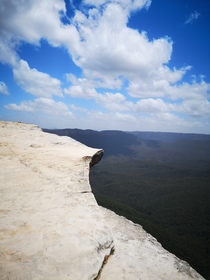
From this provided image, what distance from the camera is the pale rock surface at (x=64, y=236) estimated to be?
2.81 metres

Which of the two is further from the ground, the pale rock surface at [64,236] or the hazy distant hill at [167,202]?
the pale rock surface at [64,236]

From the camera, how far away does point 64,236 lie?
131 inches

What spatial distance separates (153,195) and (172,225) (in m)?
26.9

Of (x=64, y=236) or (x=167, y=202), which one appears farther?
(x=167, y=202)

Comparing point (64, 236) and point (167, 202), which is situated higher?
point (64, 236)

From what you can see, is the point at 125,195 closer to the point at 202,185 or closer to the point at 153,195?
the point at 153,195

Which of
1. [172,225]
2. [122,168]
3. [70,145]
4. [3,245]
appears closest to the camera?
[3,245]

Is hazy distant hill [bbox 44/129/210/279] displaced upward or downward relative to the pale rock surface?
downward

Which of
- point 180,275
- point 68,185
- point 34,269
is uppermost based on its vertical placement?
point 68,185

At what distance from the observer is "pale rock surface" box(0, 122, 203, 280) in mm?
2814

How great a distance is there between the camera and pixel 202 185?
114 m

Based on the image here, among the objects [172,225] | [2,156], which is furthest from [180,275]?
[172,225]

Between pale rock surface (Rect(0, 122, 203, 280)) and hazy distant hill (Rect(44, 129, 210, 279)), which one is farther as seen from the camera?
hazy distant hill (Rect(44, 129, 210, 279))

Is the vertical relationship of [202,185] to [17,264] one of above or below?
below
